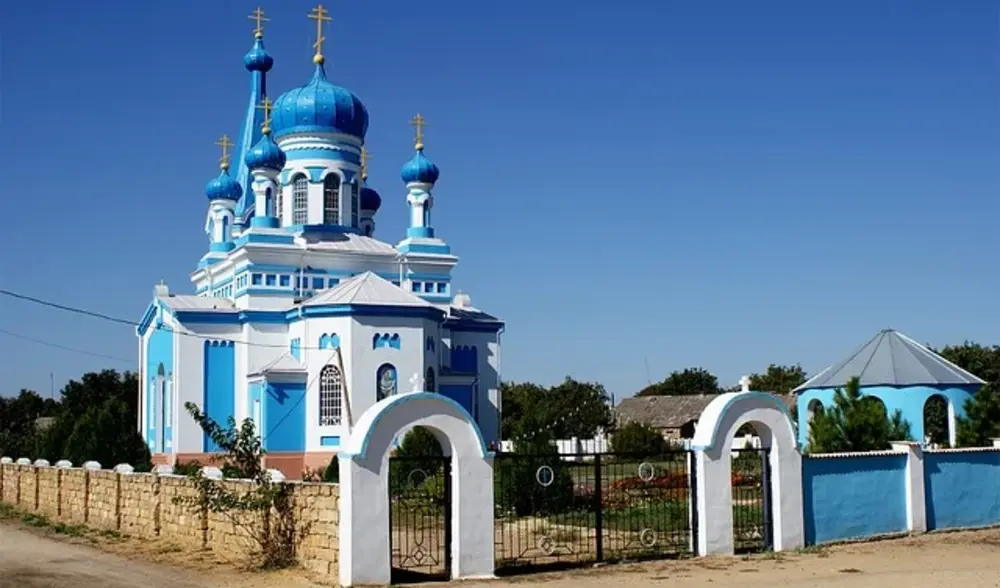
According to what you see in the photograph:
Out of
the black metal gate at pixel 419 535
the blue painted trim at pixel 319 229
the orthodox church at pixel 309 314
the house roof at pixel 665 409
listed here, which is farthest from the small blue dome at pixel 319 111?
the house roof at pixel 665 409

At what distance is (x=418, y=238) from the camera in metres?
34.2

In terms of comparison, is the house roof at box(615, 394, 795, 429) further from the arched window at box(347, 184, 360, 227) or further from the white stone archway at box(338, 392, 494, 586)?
the white stone archway at box(338, 392, 494, 586)

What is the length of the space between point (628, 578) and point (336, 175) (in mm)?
22828

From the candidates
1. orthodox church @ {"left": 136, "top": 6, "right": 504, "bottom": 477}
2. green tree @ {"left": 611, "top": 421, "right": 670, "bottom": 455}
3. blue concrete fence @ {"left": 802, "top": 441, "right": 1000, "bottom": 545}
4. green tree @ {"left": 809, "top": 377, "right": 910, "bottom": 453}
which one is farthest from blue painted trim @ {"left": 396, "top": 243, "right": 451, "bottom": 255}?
blue concrete fence @ {"left": 802, "top": 441, "right": 1000, "bottom": 545}

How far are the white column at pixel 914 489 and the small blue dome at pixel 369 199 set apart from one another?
23.8 m

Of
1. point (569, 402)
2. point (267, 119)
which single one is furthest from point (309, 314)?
point (569, 402)

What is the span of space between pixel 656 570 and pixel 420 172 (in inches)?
879

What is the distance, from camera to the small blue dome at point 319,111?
113 feet

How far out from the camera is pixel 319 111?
34531 mm

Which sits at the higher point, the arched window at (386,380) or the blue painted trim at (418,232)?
the blue painted trim at (418,232)

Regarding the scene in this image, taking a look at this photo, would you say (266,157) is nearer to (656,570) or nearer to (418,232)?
(418,232)

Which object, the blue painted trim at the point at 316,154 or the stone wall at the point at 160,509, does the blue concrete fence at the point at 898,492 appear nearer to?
the stone wall at the point at 160,509

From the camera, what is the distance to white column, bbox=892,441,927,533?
56.4ft

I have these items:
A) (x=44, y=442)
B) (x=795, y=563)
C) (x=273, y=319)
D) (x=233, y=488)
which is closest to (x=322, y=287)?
(x=273, y=319)
